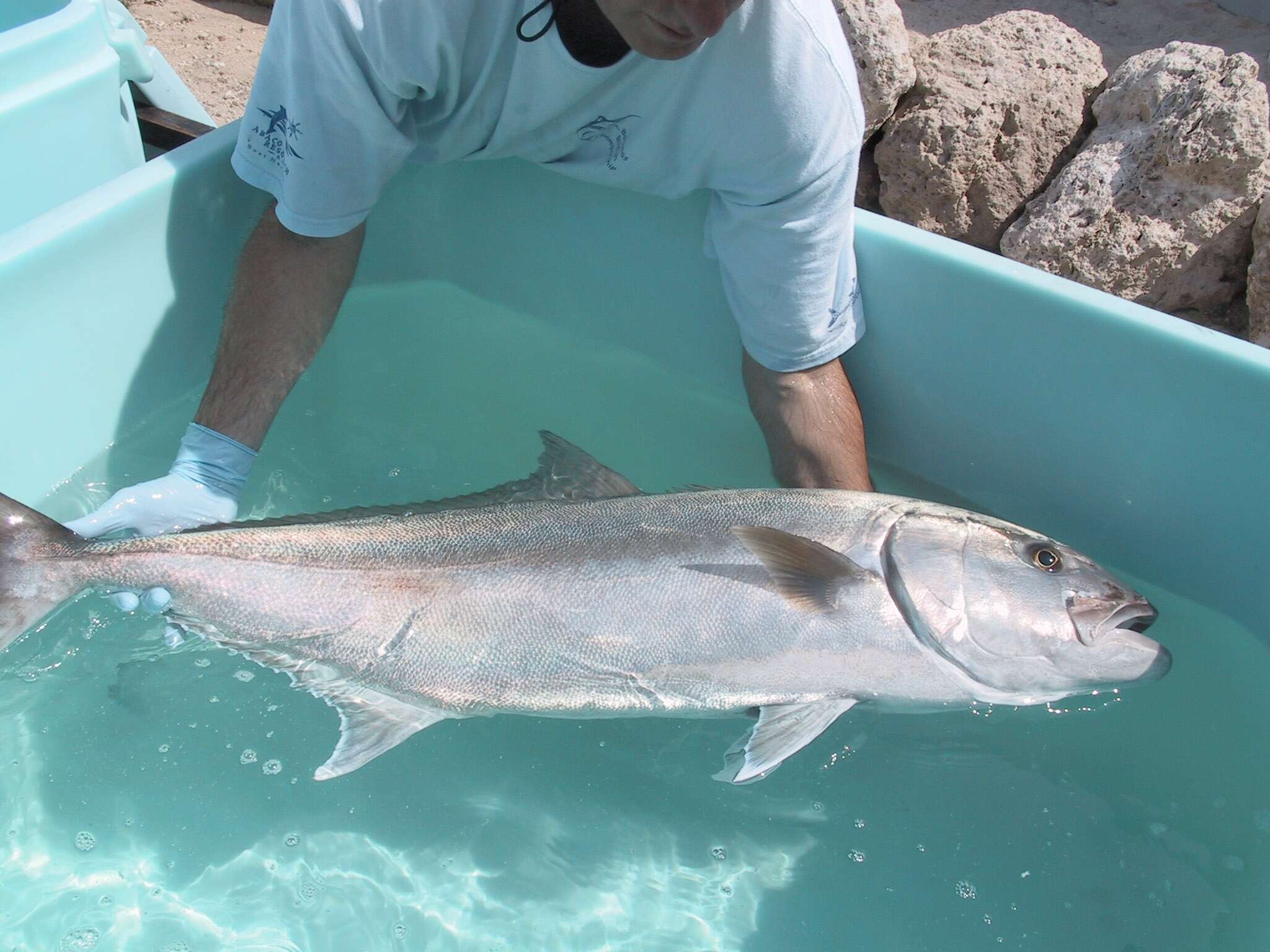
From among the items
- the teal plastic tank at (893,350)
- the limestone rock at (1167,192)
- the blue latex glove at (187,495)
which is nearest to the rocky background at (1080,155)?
the limestone rock at (1167,192)

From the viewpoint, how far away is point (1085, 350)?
2352 millimetres

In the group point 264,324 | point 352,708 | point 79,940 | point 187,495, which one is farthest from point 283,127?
point 79,940

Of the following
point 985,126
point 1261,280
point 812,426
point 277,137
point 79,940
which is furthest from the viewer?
point 985,126

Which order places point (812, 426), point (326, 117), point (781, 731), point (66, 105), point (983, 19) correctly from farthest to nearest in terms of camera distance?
point (983, 19)
point (66, 105)
point (812, 426)
point (326, 117)
point (781, 731)

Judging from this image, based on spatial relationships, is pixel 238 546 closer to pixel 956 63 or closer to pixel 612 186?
pixel 612 186

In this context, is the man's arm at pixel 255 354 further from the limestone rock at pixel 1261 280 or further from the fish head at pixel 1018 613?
the limestone rock at pixel 1261 280

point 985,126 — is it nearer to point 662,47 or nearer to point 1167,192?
point 1167,192

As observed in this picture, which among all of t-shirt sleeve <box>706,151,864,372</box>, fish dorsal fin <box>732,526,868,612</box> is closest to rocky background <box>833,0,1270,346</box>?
t-shirt sleeve <box>706,151,864,372</box>

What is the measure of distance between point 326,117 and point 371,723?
4.06ft

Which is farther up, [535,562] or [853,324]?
[853,324]

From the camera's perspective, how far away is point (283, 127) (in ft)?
7.50

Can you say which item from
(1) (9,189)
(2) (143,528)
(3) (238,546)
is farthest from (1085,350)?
(1) (9,189)

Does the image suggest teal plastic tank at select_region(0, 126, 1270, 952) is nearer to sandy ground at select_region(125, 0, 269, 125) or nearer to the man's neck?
the man's neck

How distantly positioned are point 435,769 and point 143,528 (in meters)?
0.81
